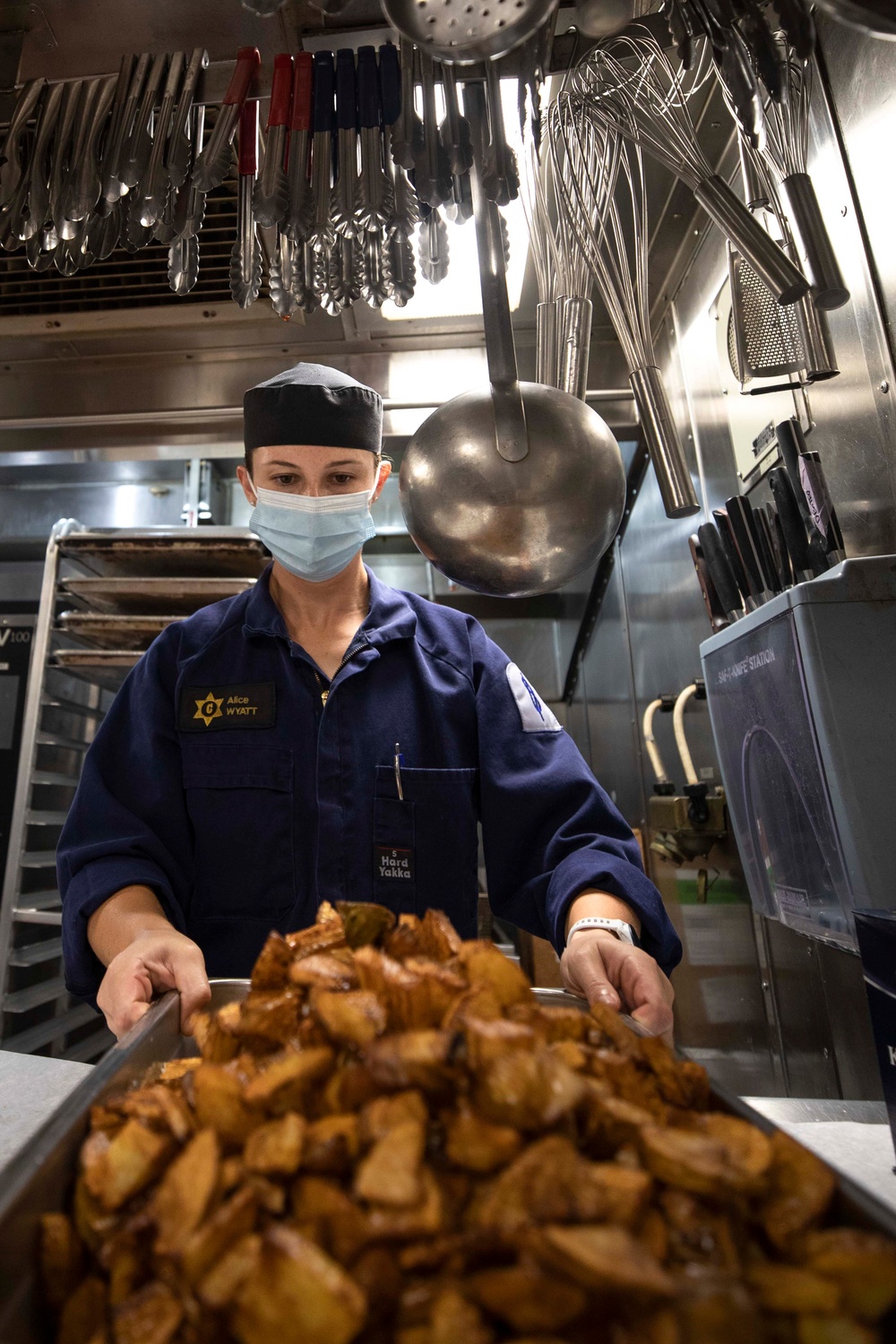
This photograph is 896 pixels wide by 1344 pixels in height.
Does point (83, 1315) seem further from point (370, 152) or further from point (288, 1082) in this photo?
point (370, 152)

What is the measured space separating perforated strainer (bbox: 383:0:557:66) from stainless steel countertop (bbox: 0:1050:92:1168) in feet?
3.54

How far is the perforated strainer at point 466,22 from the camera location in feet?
2.37

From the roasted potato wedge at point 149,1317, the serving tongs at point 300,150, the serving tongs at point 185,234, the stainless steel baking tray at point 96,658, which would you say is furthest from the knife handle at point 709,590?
the stainless steel baking tray at point 96,658

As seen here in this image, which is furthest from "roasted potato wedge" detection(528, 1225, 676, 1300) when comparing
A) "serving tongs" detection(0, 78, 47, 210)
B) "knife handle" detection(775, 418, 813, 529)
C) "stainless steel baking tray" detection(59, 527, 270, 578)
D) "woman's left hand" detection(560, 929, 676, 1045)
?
"stainless steel baking tray" detection(59, 527, 270, 578)

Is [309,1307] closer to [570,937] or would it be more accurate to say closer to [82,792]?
[570,937]

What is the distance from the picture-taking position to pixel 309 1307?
37 cm

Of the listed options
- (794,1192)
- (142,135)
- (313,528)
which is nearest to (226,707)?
(313,528)

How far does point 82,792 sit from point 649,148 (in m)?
1.28

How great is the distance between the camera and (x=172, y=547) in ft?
8.52

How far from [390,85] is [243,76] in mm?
205

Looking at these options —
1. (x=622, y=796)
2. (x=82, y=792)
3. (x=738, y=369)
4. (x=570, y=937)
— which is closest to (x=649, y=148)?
(x=738, y=369)

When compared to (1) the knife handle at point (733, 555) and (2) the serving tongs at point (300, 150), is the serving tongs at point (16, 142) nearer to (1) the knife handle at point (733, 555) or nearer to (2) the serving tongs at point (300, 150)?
(2) the serving tongs at point (300, 150)

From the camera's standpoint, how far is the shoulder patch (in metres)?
1.49

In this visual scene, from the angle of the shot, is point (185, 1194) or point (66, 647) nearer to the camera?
point (185, 1194)
